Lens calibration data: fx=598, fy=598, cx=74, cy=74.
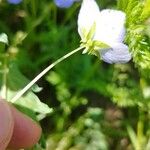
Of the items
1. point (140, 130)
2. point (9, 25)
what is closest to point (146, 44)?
point (140, 130)

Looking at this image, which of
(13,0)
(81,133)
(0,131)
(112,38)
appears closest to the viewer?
(112,38)

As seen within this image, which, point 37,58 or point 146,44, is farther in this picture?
point 37,58

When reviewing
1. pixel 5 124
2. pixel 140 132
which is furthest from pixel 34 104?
pixel 140 132

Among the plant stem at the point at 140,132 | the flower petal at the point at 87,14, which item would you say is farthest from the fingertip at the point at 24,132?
the plant stem at the point at 140,132

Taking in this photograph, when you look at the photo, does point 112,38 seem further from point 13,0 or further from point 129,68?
point 129,68

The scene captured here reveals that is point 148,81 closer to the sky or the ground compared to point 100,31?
closer to the ground

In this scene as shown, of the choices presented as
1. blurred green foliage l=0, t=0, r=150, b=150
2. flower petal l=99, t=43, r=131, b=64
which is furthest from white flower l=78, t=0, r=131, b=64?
blurred green foliage l=0, t=0, r=150, b=150

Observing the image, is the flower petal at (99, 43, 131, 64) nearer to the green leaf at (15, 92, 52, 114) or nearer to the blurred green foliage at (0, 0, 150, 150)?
the green leaf at (15, 92, 52, 114)
